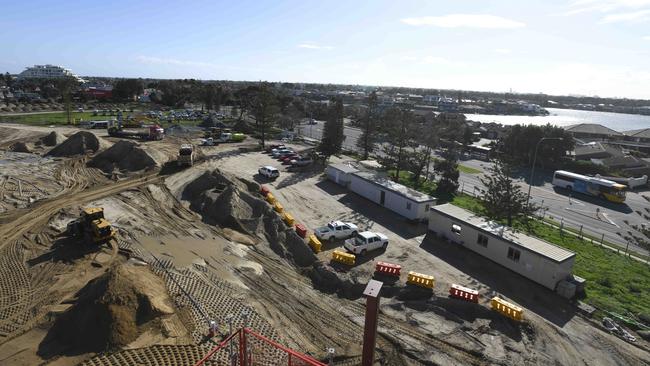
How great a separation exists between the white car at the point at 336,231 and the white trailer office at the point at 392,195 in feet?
22.7

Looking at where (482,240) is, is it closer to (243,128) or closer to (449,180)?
(449,180)

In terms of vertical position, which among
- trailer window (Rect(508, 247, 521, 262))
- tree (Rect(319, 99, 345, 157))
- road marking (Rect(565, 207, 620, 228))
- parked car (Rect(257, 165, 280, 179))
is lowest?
road marking (Rect(565, 207, 620, 228))

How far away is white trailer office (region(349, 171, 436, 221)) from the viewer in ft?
114

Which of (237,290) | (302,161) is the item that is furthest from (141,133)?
(237,290)

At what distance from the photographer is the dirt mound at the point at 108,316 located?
51.2 feet

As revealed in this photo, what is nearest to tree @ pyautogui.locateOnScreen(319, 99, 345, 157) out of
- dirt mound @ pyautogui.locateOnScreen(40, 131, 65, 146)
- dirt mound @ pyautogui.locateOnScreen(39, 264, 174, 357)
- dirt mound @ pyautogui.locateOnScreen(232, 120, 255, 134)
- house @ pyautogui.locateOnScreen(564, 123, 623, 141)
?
dirt mound @ pyautogui.locateOnScreen(232, 120, 255, 134)

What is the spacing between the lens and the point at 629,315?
21.9 metres

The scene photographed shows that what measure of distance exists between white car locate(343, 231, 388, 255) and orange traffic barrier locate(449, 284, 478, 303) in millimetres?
7087

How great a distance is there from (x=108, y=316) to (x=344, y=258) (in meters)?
14.7

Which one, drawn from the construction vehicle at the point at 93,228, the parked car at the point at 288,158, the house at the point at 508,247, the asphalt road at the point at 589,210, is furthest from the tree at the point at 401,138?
the construction vehicle at the point at 93,228

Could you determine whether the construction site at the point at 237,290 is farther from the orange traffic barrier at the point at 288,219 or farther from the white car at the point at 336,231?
the white car at the point at 336,231

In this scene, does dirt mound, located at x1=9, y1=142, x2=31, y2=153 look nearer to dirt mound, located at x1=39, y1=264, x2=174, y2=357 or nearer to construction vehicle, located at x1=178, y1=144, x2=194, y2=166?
construction vehicle, located at x1=178, y1=144, x2=194, y2=166

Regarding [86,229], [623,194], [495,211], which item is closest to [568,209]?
[623,194]

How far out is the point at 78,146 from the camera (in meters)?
50.4
